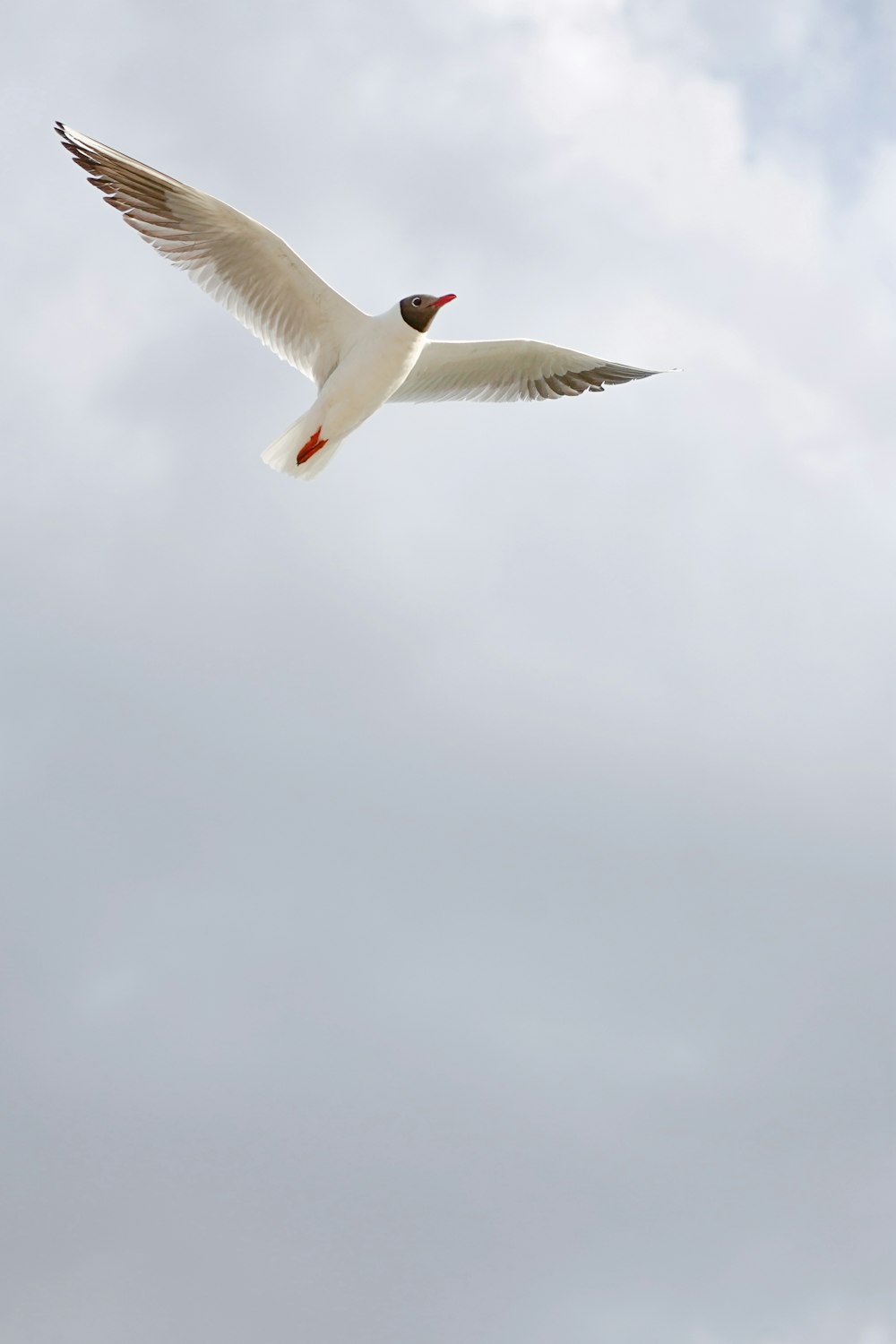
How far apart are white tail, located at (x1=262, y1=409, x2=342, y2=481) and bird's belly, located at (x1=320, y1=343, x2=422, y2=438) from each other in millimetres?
170

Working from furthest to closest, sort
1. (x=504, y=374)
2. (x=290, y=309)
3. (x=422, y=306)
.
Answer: (x=504, y=374) → (x=290, y=309) → (x=422, y=306)

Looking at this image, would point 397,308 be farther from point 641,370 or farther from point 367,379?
point 641,370

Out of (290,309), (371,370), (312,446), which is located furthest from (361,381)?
(290,309)

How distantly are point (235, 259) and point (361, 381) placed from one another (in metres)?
1.52

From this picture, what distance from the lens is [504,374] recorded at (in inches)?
733

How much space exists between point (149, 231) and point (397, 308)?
85.1 inches

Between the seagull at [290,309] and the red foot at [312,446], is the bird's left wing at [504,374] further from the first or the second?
the red foot at [312,446]

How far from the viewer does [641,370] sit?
18484 millimetres

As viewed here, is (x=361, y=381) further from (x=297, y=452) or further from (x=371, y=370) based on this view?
(x=297, y=452)

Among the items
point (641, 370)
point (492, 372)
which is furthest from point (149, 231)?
point (641, 370)

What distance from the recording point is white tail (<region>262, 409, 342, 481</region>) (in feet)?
55.9

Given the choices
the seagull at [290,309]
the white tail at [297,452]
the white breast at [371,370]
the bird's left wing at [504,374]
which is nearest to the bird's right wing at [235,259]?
the seagull at [290,309]

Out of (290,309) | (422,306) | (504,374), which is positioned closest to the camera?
(422,306)

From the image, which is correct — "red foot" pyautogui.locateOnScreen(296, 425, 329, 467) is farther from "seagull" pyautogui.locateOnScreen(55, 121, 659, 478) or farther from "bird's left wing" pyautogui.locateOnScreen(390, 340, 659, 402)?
"bird's left wing" pyautogui.locateOnScreen(390, 340, 659, 402)
